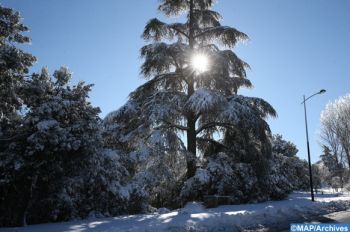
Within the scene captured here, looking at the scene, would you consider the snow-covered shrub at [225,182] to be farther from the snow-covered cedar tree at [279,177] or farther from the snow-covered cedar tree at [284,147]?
the snow-covered cedar tree at [284,147]

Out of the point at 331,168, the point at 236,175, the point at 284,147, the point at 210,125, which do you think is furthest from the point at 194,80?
the point at 331,168

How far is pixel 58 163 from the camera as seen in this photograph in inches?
556

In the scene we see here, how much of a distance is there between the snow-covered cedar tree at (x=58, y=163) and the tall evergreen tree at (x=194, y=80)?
4.18 meters

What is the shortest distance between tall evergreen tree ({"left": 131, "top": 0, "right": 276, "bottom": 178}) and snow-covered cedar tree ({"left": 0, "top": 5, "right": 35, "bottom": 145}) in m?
7.33

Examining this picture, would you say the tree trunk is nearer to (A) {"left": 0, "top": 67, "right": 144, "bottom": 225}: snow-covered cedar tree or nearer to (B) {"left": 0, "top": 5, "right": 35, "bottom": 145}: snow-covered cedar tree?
(A) {"left": 0, "top": 67, "right": 144, "bottom": 225}: snow-covered cedar tree

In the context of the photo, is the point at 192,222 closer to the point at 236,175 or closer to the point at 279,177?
the point at 236,175

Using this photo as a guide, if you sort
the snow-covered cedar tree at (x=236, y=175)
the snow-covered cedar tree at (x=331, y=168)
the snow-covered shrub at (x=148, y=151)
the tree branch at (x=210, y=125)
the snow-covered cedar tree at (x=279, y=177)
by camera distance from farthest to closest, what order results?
the snow-covered cedar tree at (x=331, y=168), the snow-covered cedar tree at (x=279, y=177), the tree branch at (x=210, y=125), the snow-covered cedar tree at (x=236, y=175), the snow-covered shrub at (x=148, y=151)

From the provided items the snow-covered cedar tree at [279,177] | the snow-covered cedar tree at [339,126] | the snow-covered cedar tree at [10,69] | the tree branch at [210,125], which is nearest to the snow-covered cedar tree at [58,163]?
the snow-covered cedar tree at [10,69]

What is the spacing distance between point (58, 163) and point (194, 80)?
11831mm

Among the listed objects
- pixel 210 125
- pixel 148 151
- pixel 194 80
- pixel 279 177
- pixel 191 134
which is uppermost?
pixel 194 80

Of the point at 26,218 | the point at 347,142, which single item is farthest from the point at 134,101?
the point at 347,142

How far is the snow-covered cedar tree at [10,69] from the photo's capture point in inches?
534

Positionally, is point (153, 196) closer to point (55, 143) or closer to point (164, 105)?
point (164, 105)

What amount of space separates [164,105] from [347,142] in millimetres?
38237
